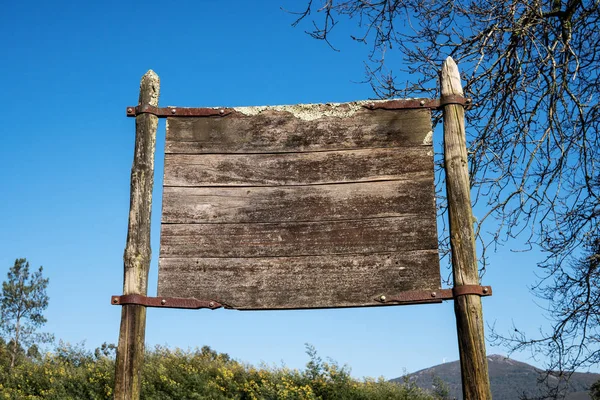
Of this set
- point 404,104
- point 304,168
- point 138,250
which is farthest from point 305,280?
point 404,104

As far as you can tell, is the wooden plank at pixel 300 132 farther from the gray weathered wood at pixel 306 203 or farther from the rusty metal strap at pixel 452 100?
the gray weathered wood at pixel 306 203

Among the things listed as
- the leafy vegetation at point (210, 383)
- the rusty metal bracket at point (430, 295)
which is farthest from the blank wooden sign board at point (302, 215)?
the leafy vegetation at point (210, 383)

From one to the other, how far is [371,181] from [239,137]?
34.7 inches

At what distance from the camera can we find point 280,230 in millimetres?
3578

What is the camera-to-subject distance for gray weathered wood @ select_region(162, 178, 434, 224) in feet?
11.7

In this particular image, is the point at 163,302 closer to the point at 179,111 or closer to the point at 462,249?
the point at 179,111

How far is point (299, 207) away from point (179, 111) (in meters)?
1.04

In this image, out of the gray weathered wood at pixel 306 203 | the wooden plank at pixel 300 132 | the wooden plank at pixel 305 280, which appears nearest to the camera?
the wooden plank at pixel 305 280

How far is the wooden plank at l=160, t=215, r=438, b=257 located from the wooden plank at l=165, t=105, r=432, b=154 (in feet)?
1.63

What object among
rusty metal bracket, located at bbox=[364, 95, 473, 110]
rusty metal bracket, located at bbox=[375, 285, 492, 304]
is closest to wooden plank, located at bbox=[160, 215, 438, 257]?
rusty metal bracket, located at bbox=[375, 285, 492, 304]

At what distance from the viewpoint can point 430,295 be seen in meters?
3.40

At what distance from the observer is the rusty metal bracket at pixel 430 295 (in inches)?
133

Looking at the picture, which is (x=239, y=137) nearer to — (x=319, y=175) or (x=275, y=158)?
(x=275, y=158)

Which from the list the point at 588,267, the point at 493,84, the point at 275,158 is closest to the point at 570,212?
the point at 588,267
